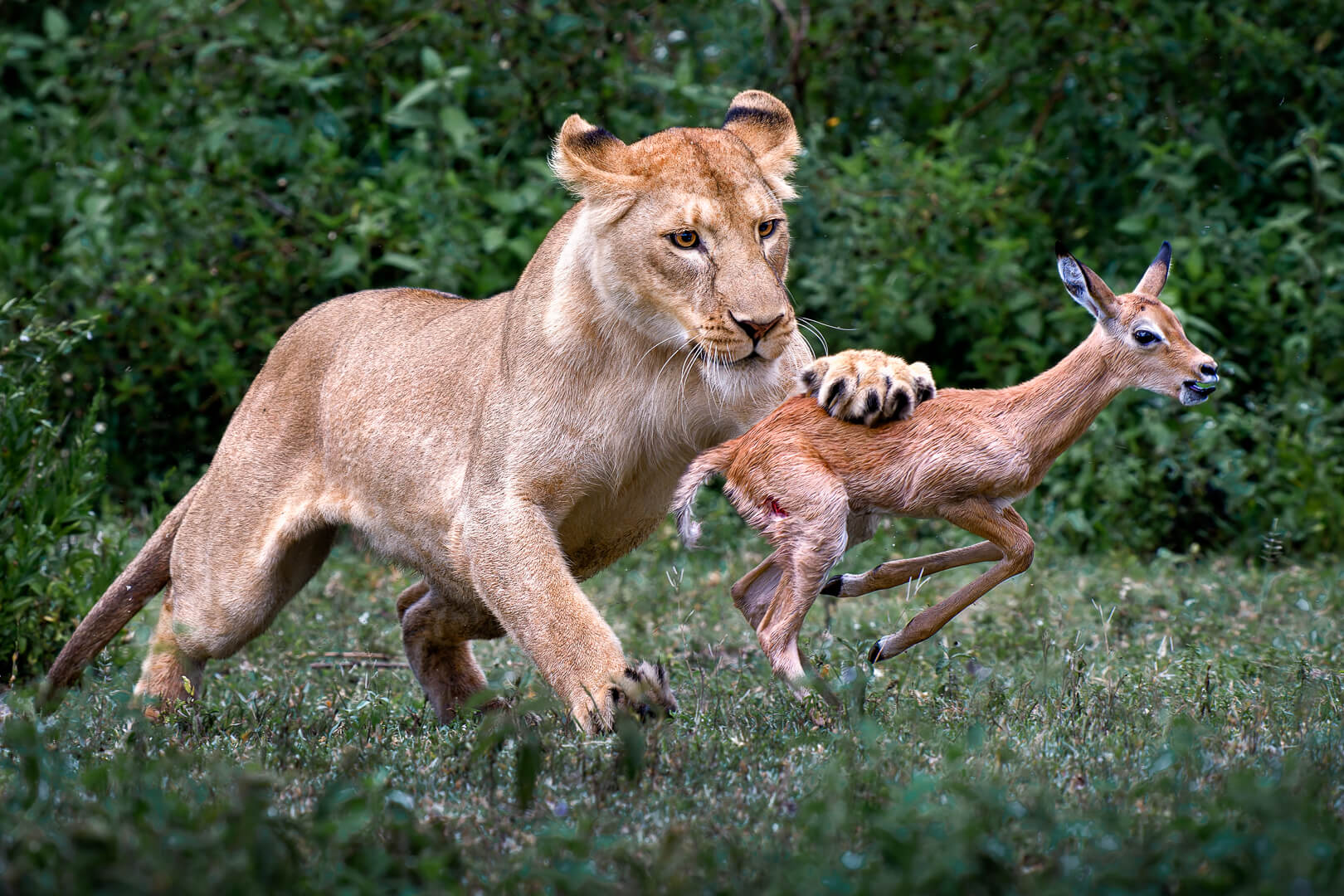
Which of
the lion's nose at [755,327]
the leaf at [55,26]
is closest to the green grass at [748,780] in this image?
the lion's nose at [755,327]

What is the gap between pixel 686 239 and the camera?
394 centimetres

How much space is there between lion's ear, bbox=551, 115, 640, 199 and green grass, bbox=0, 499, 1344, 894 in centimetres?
146

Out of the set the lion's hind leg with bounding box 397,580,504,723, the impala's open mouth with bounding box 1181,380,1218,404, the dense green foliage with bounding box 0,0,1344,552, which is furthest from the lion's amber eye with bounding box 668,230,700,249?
the dense green foliage with bounding box 0,0,1344,552

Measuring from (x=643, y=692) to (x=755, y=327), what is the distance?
39.0 inches

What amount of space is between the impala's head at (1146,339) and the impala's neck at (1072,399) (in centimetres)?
4

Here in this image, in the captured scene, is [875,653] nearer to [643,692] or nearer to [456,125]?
[643,692]

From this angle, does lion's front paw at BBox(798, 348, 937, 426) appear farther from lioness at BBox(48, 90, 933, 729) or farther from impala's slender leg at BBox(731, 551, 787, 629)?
impala's slender leg at BBox(731, 551, 787, 629)

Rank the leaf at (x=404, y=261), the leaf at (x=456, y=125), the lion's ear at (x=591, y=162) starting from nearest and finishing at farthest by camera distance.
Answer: the lion's ear at (x=591, y=162)
the leaf at (x=404, y=261)
the leaf at (x=456, y=125)

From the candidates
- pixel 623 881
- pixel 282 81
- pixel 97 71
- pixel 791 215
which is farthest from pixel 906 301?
pixel 623 881

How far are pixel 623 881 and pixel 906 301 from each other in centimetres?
610

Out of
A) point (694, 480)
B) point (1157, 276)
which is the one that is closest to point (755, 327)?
point (694, 480)

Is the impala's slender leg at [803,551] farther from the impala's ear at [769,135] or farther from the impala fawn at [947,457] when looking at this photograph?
the impala's ear at [769,135]

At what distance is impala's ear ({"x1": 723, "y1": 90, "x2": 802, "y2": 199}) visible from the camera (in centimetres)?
438

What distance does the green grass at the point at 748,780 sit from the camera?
230 centimetres
